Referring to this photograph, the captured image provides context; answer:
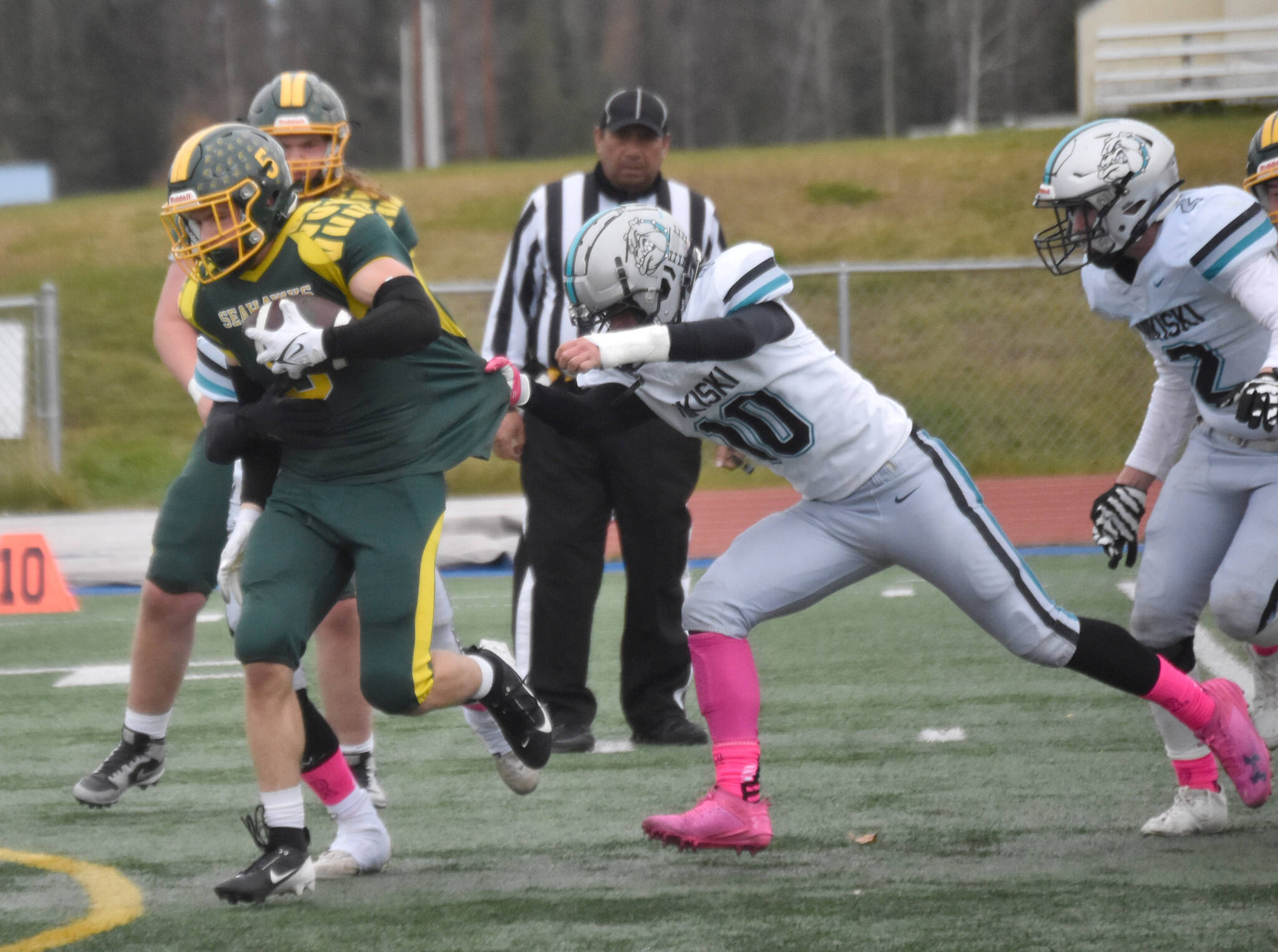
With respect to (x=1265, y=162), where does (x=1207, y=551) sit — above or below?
below

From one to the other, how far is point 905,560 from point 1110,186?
0.96m

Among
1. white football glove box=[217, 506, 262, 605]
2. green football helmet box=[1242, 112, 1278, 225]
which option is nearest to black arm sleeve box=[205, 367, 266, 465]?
white football glove box=[217, 506, 262, 605]

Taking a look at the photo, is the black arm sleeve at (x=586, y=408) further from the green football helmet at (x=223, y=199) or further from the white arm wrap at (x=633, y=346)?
the green football helmet at (x=223, y=199)

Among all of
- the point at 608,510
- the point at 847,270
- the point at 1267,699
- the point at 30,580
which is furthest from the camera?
the point at 847,270

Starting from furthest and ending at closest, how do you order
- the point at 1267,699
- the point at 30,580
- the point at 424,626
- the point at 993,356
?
the point at 993,356 → the point at 30,580 → the point at 1267,699 → the point at 424,626

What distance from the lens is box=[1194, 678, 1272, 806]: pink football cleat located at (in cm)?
367

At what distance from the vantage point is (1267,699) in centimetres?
443

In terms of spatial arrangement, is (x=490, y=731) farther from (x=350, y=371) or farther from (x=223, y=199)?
(x=223, y=199)

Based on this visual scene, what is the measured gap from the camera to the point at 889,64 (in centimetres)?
4291

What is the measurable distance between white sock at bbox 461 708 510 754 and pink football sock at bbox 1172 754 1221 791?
1.53 metres

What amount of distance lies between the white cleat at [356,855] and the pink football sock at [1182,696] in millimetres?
762

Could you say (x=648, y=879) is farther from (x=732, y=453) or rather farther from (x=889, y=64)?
(x=889, y=64)

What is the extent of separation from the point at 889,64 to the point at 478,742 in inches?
1584

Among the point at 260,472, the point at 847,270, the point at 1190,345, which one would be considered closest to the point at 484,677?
the point at 260,472
